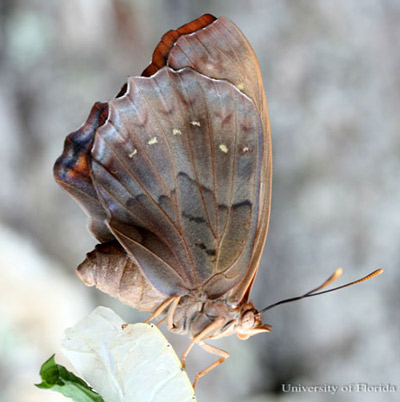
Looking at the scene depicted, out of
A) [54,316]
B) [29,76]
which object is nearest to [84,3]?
[29,76]

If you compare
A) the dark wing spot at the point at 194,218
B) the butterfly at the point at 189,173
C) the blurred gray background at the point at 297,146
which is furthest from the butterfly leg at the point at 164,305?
the blurred gray background at the point at 297,146

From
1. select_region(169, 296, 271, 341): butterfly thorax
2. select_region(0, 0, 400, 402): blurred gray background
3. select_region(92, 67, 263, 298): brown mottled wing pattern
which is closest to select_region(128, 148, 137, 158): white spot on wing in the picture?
select_region(92, 67, 263, 298): brown mottled wing pattern

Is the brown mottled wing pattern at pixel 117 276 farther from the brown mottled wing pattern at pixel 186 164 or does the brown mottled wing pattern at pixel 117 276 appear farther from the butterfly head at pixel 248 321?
the butterfly head at pixel 248 321

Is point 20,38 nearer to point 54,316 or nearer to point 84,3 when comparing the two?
point 84,3

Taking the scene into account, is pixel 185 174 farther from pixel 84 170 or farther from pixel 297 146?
pixel 297 146

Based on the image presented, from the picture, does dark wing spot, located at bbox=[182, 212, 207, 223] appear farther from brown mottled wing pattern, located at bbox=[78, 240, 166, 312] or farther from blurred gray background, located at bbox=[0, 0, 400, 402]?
blurred gray background, located at bbox=[0, 0, 400, 402]

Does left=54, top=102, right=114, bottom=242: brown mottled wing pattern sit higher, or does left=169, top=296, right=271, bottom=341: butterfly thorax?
left=54, top=102, right=114, bottom=242: brown mottled wing pattern
